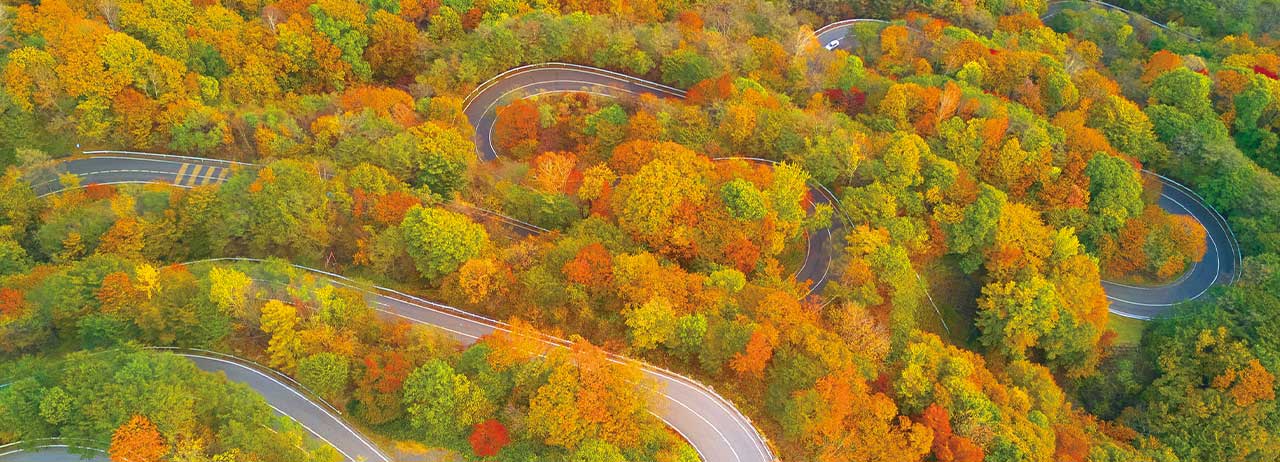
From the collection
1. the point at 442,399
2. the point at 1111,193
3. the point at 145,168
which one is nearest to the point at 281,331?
the point at 442,399

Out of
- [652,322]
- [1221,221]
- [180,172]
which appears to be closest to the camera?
[652,322]

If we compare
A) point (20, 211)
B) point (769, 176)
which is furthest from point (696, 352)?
point (20, 211)

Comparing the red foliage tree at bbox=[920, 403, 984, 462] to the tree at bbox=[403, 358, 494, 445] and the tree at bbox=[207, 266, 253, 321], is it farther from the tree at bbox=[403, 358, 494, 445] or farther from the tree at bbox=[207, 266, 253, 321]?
the tree at bbox=[207, 266, 253, 321]

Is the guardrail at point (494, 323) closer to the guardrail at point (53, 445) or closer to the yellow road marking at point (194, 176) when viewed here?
the yellow road marking at point (194, 176)

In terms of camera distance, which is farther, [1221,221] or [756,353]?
[1221,221]

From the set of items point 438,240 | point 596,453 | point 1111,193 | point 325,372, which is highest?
point 438,240

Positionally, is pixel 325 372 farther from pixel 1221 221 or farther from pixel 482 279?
pixel 1221 221

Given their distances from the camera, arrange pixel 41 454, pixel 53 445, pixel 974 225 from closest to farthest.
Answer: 1. pixel 53 445
2. pixel 41 454
3. pixel 974 225
